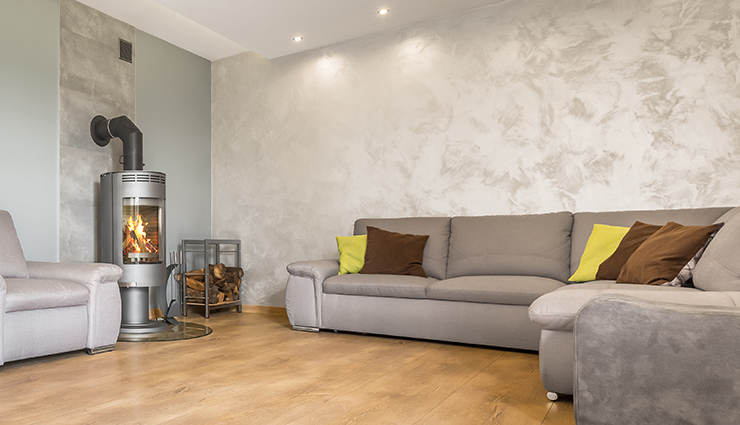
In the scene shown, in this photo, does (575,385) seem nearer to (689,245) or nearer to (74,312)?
(689,245)

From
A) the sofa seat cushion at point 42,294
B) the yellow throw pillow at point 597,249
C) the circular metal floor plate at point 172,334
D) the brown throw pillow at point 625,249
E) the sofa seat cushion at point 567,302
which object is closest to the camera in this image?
the sofa seat cushion at point 567,302

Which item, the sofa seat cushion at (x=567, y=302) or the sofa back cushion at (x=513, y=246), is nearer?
the sofa seat cushion at (x=567, y=302)

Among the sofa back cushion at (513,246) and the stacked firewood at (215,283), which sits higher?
the sofa back cushion at (513,246)

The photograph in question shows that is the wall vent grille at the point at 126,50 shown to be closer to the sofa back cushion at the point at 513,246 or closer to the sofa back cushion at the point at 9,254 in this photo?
the sofa back cushion at the point at 9,254

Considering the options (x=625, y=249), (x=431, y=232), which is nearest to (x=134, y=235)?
(x=431, y=232)

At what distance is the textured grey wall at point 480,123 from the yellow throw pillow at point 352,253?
52cm

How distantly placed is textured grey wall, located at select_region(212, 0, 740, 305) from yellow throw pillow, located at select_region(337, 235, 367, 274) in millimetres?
518

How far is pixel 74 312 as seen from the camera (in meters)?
3.07

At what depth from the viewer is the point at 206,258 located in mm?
4598

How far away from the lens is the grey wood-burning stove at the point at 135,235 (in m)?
3.86

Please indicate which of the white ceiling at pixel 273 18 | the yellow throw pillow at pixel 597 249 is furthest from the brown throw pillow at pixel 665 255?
the white ceiling at pixel 273 18

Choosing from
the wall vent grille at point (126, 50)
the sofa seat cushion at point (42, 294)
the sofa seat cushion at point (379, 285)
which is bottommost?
the sofa seat cushion at point (379, 285)

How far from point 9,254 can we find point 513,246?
336 centimetres

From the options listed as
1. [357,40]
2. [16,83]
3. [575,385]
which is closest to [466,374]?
[575,385]
